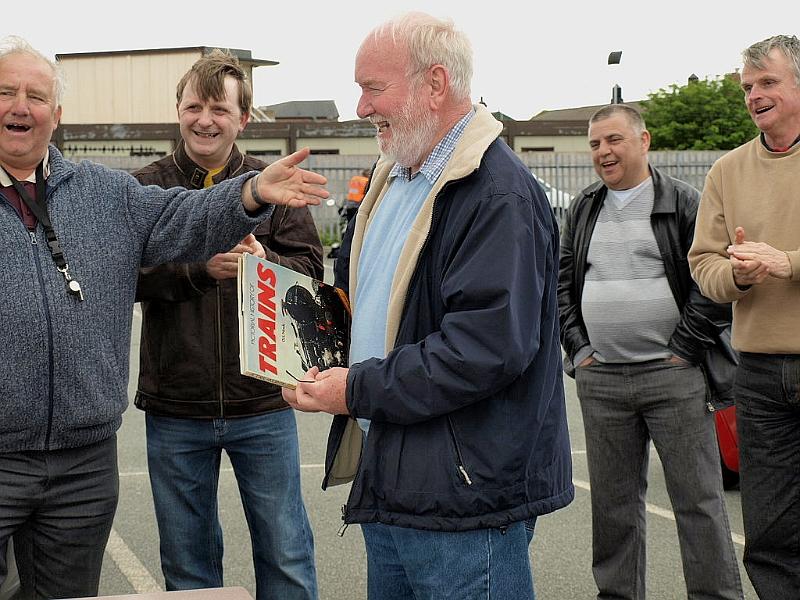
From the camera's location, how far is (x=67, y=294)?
299cm

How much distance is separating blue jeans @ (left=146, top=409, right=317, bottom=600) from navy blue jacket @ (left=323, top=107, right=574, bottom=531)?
123 centimetres

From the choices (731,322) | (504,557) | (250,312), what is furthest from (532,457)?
(731,322)

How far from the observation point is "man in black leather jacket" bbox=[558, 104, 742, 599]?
14.3 feet

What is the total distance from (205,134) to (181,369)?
85 centimetres

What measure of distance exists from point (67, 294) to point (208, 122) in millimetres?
1074

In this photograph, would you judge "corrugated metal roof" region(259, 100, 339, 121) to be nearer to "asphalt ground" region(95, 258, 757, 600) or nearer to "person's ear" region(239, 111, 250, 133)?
"asphalt ground" region(95, 258, 757, 600)

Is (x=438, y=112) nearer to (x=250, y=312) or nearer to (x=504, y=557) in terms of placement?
(x=250, y=312)

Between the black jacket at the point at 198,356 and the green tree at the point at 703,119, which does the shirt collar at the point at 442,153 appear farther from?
the green tree at the point at 703,119

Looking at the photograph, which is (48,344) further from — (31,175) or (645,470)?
(645,470)

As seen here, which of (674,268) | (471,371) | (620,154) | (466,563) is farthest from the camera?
(620,154)

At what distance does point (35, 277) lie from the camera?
2.95m

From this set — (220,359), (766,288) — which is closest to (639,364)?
(766,288)

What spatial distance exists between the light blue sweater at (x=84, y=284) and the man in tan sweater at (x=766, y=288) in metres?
1.93

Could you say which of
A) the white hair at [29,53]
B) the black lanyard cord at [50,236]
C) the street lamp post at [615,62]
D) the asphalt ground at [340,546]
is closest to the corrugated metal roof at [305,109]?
the street lamp post at [615,62]
